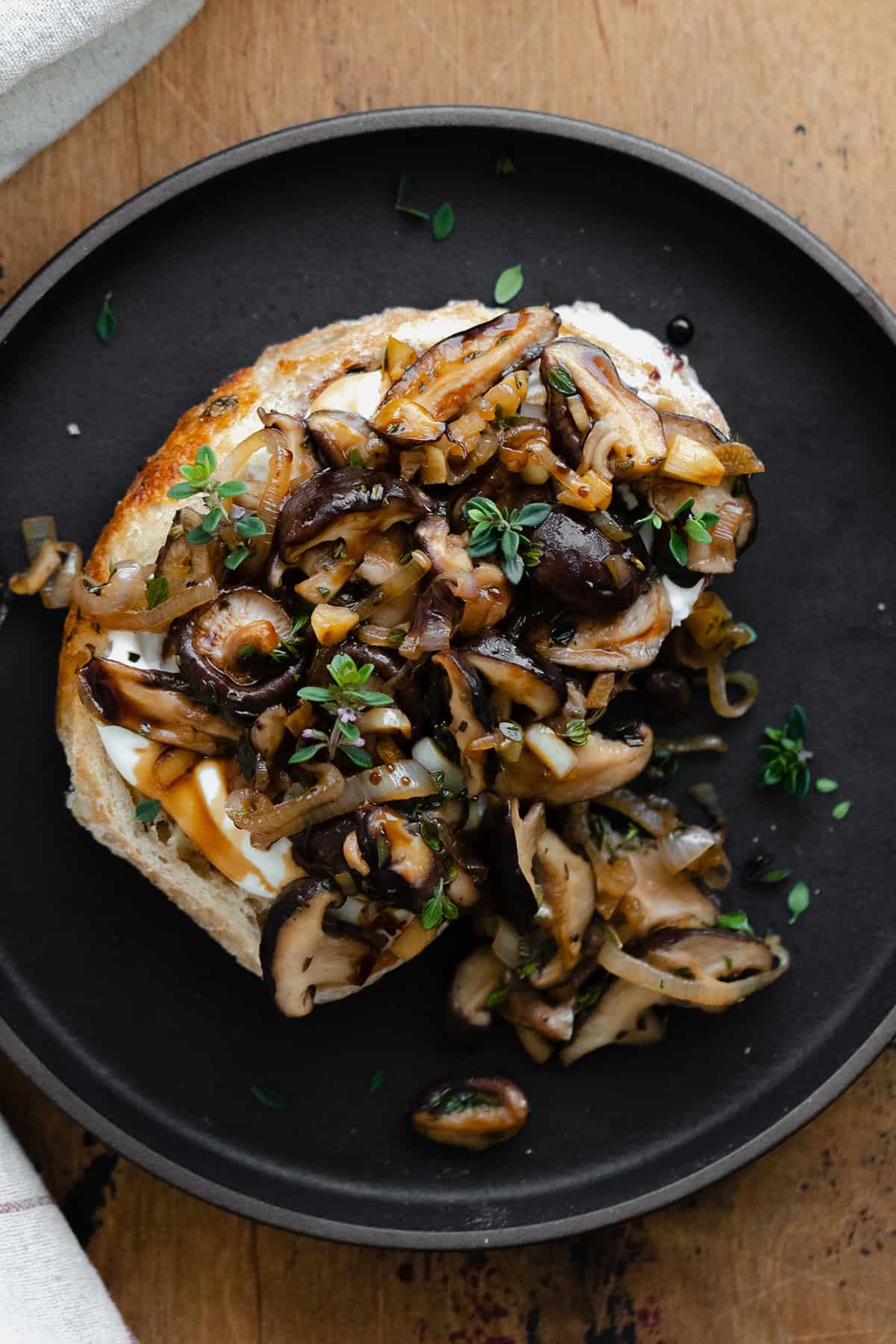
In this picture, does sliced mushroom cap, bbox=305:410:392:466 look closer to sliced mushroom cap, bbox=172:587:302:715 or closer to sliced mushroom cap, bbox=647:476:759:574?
sliced mushroom cap, bbox=172:587:302:715

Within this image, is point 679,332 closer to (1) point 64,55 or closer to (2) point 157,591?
(2) point 157,591

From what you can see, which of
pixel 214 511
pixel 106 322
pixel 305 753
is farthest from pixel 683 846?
pixel 106 322

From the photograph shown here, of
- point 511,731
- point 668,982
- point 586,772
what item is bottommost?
point 668,982

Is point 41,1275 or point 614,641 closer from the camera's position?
point 614,641

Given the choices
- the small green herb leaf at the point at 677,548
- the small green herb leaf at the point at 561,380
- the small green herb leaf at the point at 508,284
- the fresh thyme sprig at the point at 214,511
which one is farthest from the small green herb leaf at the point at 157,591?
the small green herb leaf at the point at 508,284

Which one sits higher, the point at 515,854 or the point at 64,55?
the point at 64,55

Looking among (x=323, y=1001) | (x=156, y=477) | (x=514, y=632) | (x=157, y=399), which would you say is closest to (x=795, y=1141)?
(x=323, y=1001)

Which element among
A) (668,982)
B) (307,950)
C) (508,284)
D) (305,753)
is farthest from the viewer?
(508,284)
